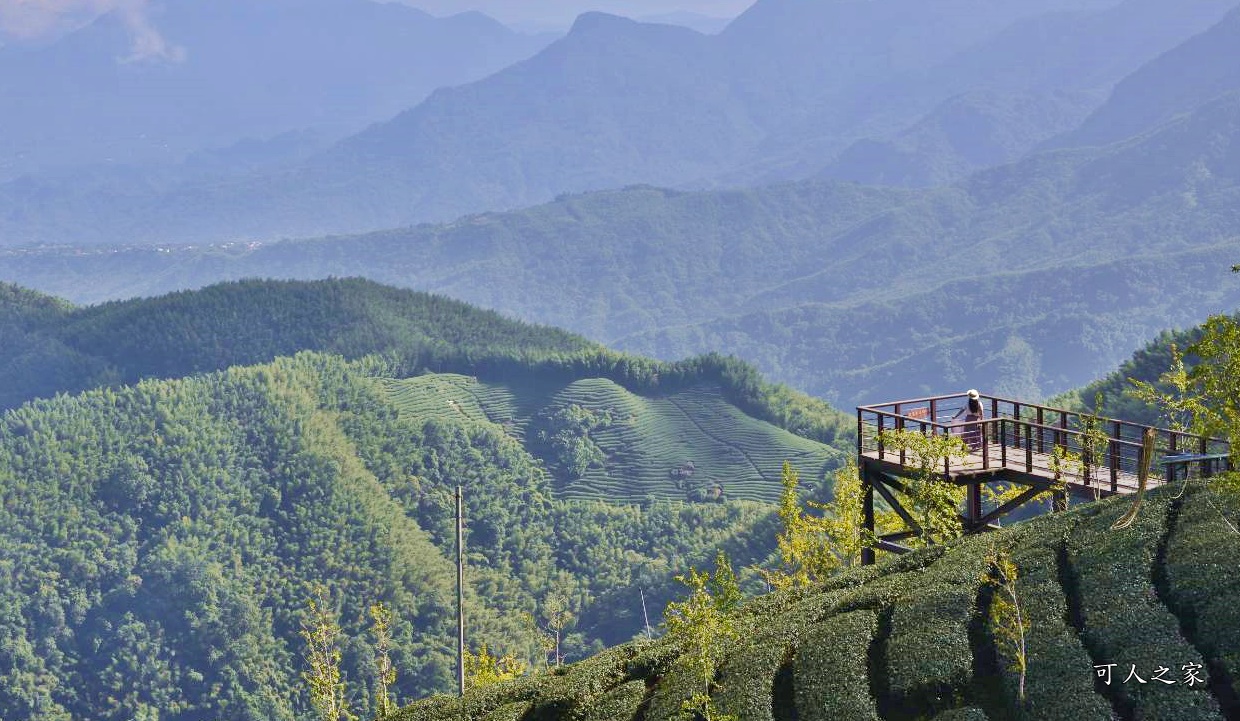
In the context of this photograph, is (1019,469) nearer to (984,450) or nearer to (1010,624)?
(984,450)

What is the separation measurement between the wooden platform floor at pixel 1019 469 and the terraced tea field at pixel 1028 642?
344 centimetres

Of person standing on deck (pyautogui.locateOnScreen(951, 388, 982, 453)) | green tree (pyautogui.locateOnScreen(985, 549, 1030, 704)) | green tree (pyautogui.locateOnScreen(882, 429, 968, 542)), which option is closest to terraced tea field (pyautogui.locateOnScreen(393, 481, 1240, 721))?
green tree (pyautogui.locateOnScreen(985, 549, 1030, 704))

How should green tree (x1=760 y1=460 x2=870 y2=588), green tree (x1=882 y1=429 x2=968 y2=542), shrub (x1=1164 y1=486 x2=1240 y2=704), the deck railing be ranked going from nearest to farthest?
1. shrub (x1=1164 y1=486 x2=1240 y2=704)
2. the deck railing
3. green tree (x1=882 y1=429 x2=968 y2=542)
4. green tree (x1=760 y1=460 x2=870 y2=588)

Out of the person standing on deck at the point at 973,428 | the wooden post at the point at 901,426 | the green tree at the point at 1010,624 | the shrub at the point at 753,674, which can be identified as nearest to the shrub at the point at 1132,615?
the green tree at the point at 1010,624

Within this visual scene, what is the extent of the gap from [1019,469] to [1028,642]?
12.4 meters

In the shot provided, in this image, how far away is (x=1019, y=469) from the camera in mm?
39688

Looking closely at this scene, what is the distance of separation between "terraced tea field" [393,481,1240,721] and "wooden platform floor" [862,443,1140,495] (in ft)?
11.3

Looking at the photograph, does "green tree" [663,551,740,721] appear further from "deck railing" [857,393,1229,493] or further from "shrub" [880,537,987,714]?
"deck railing" [857,393,1229,493]

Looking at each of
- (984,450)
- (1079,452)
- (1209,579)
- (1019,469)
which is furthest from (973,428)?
(1209,579)

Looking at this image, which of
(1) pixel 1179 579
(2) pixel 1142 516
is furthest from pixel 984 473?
(1) pixel 1179 579

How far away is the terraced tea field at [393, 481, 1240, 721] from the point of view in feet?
84.3

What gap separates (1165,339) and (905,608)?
4643 inches

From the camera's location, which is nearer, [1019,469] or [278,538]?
[1019,469]

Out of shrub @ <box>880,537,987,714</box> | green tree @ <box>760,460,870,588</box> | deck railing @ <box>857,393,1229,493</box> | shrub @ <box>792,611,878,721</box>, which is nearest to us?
shrub @ <box>880,537,987,714</box>
